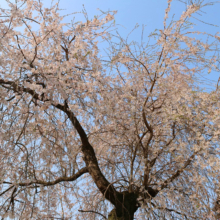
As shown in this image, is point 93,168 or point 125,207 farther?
point 93,168

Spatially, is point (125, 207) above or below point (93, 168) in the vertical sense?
below

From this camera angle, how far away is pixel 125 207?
10.5 feet

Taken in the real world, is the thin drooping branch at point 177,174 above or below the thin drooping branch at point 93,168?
below

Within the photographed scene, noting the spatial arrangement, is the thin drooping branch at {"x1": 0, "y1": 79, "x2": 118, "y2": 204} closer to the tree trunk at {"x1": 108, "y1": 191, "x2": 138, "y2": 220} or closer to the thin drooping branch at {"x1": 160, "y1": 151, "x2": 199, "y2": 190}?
the tree trunk at {"x1": 108, "y1": 191, "x2": 138, "y2": 220}

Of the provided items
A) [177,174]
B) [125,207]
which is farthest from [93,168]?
[177,174]

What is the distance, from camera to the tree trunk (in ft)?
10.3

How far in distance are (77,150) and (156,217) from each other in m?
1.45

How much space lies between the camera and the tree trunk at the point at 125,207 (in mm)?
3135

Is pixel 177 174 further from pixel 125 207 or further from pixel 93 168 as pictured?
pixel 93 168

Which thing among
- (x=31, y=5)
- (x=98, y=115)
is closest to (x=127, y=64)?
(x=98, y=115)

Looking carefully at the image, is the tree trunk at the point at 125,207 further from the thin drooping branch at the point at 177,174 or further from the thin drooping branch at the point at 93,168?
the thin drooping branch at the point at 177,174

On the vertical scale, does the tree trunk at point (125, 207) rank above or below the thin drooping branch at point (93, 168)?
below

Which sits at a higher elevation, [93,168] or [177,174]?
[93,168]

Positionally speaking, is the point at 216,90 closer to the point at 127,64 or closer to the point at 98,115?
the point at 127,64
